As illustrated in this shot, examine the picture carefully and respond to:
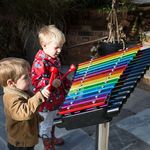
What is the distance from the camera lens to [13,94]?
83.0 inches

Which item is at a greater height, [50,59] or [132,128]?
[50,59]

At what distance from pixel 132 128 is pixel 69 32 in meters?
2.37

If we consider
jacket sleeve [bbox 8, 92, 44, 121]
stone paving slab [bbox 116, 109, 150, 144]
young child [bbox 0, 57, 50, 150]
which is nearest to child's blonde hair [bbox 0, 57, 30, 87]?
young child [bbox 0, 57, 50, 150]

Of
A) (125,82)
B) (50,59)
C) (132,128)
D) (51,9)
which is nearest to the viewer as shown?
(125,82)

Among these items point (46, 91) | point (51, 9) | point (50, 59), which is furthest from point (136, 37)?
point (46, 91)

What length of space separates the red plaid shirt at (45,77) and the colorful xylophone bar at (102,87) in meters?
0.39

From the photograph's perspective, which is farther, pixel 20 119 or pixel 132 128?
pixel 132 128

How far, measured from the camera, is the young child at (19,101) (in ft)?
6.73

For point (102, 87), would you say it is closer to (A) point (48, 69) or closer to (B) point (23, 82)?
(B) point (23, 82)

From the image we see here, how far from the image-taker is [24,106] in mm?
2061

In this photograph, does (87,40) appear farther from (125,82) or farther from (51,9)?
(125,82)

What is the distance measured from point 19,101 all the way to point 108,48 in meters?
2.40

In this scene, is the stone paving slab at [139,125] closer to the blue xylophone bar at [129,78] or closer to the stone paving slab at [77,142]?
the stone paving slab at [77,142]

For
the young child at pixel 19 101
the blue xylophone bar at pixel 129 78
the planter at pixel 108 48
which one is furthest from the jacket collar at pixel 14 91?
the planter at pixel 108 48
